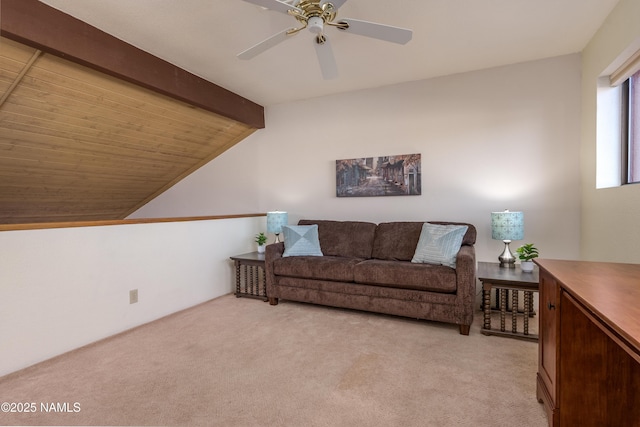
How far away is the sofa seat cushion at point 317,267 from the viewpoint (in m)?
3.04

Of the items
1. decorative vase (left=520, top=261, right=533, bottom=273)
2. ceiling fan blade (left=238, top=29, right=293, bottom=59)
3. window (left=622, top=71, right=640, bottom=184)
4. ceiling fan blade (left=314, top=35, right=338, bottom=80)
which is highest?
ceiling fan blade (left=238, top=29, right=293, bottom=59)

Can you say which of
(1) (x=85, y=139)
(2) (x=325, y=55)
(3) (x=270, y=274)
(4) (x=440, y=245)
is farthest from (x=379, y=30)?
(1) (x=85, y=139)

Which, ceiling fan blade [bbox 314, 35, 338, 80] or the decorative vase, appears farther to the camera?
the decorative vase

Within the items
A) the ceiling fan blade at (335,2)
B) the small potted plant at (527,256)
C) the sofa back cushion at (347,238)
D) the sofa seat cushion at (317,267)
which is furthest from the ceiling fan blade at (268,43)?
the small potted plant at (527,256)

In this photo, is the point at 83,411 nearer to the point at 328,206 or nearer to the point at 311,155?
the point at 328,206

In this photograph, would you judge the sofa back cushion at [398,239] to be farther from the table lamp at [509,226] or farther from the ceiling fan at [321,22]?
the ceiling fan at [321,22]

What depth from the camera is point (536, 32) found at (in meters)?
2.62

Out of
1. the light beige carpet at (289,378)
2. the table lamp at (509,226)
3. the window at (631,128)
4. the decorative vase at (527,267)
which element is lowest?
the light beige carpet at (289,378)

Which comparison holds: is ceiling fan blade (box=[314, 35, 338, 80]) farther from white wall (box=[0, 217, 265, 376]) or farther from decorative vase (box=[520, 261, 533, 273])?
decorative vase (box=[520, 261, 533, 273])

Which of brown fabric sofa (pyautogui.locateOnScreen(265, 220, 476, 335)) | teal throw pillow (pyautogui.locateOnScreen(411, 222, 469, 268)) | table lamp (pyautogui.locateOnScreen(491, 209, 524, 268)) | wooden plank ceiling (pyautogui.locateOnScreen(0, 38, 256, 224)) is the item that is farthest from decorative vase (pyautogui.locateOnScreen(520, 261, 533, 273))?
wooden plank ceiling (pyautogui.locateOnScreen(0, 38, 256, 224))

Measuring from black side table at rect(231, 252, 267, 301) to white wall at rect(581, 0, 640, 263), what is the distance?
3047 mm

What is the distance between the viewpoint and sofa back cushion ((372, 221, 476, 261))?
326 cm

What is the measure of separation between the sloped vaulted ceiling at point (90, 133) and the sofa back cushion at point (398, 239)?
2.33 m

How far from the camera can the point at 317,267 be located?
10.3 ft
